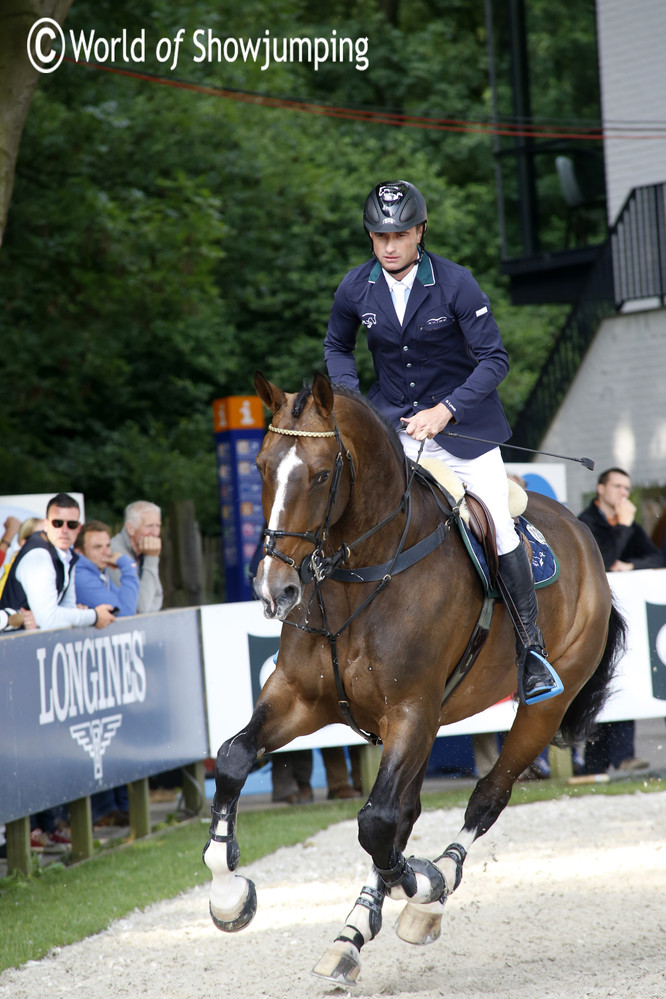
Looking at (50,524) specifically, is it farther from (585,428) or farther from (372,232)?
(585,428)

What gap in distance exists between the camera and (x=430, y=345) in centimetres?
496

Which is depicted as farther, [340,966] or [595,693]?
[595,693]

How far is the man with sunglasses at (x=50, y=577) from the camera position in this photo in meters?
7.39

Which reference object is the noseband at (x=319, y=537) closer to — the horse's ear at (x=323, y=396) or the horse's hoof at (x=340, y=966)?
the horse's ear at (x=323, y=396)

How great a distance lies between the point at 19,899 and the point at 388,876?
2973mm

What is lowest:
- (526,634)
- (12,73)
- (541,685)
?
(541,685)

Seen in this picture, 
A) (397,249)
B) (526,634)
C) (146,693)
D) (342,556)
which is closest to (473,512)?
(526,634)

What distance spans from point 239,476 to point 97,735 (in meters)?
5.61

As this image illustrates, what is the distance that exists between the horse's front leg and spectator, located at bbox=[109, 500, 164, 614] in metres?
4.60

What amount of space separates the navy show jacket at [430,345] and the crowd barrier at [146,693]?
8.28 ft

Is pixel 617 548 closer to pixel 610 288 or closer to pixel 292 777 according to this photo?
pixel 292 777

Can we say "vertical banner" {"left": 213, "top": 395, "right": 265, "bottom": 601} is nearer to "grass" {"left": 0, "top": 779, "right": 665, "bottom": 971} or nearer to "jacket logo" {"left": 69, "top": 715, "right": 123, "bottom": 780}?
"grass" {"left": 0, "top": 779, "right": 665, "bottom": 971}

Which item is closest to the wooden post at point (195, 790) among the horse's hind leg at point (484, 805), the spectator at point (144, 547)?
the spectator at point (144, 547)

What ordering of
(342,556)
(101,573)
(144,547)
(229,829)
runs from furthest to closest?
(144,547) → (101,573) → (229,829) → (342,556)
